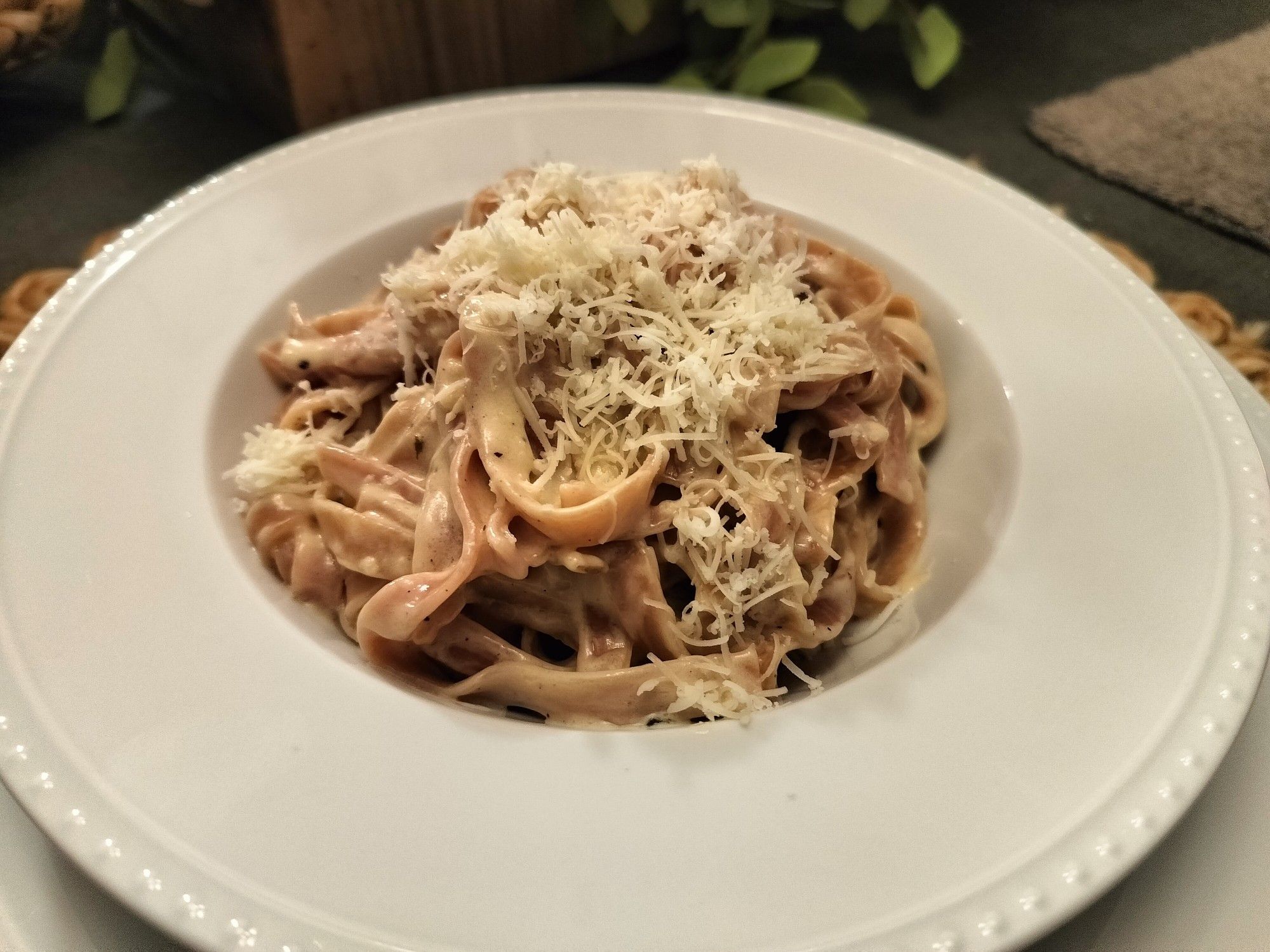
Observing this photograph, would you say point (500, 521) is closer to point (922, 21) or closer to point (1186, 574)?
point (1186, 574)

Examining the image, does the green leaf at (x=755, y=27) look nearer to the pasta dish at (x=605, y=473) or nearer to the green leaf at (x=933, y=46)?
the green leaf at (x=933, y=46)

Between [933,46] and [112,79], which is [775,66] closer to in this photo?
[933,46]

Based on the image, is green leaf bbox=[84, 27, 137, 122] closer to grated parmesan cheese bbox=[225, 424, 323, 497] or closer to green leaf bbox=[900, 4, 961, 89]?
grated parmesan cheese bbox=[225, 424, 323, 497]

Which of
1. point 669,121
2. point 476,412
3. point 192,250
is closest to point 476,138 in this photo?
point 669,121

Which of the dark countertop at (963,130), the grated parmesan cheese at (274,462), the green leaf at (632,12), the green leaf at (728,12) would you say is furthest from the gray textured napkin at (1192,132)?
Answer: the grated parmesan cheese at (274,462)

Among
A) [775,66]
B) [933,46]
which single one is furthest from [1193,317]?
[933,46]

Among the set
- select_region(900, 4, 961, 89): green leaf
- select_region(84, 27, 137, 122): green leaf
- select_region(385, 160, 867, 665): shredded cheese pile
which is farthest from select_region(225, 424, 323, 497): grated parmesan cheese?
select_region(900, 4, 961, 89): green leaf
